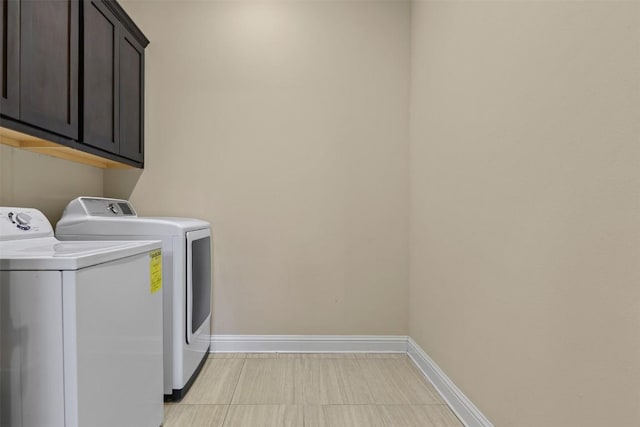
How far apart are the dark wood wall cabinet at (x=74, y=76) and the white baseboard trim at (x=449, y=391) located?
2054mm

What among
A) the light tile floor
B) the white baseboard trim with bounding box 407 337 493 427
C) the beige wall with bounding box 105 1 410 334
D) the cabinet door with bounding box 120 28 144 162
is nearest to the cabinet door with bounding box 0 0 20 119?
the cabinet door with bounding box 120 28 144 162

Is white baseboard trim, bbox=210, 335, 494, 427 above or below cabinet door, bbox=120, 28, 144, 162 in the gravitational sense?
below

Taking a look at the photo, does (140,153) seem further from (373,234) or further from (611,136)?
(611,136)

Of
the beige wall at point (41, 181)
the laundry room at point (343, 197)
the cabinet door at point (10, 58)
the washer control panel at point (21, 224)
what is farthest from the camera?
the beige wall at point (41, 181)

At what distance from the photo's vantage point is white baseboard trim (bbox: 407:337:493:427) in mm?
1471

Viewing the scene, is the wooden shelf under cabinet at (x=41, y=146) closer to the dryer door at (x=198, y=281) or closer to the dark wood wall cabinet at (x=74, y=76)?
the dark wood wall cabinet at (x=74, y=76)

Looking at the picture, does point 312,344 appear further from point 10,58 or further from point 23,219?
point 10,58

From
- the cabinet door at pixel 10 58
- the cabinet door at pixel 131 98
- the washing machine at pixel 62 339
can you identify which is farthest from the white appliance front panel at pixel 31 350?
the cabinet door at pixel 131 98

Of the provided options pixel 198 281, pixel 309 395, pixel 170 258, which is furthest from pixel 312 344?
pixel 170 258

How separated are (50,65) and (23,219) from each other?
634 millimetres

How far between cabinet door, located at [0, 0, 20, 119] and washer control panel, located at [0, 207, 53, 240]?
0.41m

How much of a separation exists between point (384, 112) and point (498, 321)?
5.17ft

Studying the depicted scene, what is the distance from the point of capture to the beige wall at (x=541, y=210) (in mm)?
815

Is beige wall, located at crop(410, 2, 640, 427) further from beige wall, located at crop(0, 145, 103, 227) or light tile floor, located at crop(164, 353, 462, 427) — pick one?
beige wall, located at crop(0, 145, 103, 227)
